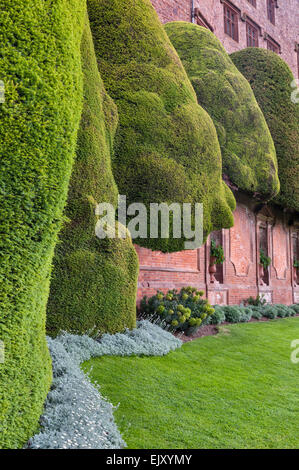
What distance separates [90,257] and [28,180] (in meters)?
2.96

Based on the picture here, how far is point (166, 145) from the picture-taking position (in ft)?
25.3

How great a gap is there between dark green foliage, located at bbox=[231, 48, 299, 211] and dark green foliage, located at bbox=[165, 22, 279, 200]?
282 cm

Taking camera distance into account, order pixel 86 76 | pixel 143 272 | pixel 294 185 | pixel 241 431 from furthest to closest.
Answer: pixel 294 185, pixel 143 272, pixel 86 76, pixel 241 431

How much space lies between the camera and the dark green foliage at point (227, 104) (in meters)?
11.3

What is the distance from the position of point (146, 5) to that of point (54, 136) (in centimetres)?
680

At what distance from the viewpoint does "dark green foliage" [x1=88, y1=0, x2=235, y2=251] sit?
7418mm

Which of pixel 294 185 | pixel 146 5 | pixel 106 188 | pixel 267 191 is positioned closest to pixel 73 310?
pixel 106 188

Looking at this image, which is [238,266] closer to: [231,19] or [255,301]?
[255,301]

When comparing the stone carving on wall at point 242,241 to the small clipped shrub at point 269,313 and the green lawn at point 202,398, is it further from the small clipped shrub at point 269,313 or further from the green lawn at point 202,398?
the green lawn at point 202,398

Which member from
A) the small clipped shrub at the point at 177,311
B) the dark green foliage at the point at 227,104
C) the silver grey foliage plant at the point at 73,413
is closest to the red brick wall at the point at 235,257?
the small clipped shrub at the point at 177,311

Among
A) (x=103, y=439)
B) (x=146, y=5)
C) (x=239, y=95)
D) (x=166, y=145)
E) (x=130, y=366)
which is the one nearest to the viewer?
(x=103, y=439)

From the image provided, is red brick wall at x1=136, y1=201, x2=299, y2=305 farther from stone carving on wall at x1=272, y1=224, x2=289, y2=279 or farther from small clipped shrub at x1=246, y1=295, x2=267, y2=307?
small clipped shrub at x1=246, y1=295, x2=267, y2=307

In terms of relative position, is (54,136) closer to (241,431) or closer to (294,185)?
(241,431)

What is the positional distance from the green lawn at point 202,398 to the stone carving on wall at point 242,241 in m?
6.79
